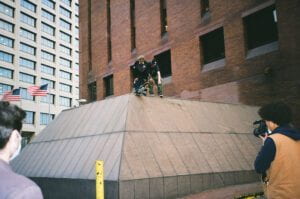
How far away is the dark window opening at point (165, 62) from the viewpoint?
21.3 meters

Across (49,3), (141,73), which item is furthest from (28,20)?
(141,73)

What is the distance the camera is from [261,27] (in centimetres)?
1639

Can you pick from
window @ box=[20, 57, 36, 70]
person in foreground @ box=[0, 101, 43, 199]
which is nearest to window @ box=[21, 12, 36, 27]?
window @ box=[20, 57, 36, 70]

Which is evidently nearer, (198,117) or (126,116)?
(126,116)

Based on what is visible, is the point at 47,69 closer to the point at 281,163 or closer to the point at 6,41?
the point at 6,41

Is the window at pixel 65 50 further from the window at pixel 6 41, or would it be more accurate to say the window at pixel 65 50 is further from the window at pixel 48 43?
the window at pixel 6 41

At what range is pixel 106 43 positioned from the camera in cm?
2623

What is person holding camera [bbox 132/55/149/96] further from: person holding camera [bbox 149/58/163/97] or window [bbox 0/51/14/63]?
window [bbox 0/51/14/63]

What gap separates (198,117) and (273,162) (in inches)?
327

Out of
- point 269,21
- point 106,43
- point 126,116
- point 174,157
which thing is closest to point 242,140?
point 174,157

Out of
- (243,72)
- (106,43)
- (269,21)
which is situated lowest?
(243,72)

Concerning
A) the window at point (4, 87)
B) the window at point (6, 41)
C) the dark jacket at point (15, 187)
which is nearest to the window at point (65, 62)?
the window at point (6, 41)

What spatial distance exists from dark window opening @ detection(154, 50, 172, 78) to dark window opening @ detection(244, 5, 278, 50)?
236 inches

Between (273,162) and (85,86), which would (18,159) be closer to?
(273,162)
